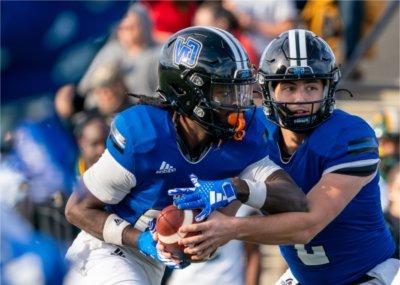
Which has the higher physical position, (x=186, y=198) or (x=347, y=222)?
(x=186, y=198)

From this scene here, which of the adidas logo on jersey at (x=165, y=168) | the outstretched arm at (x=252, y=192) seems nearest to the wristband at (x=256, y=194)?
the outstretched arm at (x=252, y=192)

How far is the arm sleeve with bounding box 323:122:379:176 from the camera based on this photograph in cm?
438

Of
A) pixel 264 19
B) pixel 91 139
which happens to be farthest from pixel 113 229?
pixel 264 19

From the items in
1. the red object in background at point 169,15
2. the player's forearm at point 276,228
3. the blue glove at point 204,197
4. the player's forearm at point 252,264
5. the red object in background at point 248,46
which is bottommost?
the player's forearm at point 252,264

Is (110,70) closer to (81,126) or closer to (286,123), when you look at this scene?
(81,126)

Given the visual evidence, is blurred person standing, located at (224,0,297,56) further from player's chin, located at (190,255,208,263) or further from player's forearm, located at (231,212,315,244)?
player's chin, located at (190,255,208,263)

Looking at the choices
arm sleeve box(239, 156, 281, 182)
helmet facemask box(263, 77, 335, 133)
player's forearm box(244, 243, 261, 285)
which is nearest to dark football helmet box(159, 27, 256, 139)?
arm sleeve box(239, 156, 281, 182)

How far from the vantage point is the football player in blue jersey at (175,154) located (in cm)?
418

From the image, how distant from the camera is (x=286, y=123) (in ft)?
14.8

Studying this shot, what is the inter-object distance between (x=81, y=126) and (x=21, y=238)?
3.82 meters

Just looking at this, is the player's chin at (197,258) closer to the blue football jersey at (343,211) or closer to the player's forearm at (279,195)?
the player's forearm at (279,195)

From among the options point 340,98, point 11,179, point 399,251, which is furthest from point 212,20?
point 11,179

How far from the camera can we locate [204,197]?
3885mm

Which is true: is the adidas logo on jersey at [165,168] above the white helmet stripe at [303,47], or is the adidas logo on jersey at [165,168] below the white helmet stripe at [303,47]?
below
